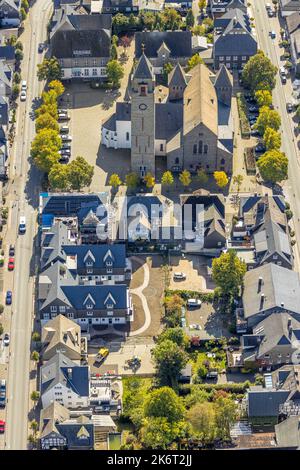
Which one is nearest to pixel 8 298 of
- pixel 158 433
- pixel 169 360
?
pixel 169 360

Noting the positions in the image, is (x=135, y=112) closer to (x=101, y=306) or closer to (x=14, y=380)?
(x=101, y=306)

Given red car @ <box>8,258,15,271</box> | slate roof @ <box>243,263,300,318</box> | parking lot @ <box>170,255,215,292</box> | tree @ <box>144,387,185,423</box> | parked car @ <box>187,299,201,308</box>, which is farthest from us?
red car @ <box>8,258,15,271</box>

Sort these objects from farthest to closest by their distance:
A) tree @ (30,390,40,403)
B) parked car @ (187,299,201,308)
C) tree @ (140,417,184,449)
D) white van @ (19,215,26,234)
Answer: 1. white van @ (19,215,26,234)
2. parked car @ (187,299,201,308)
3. tree @ (30,390,40,403)
4. tree @ (140,417,184,449)

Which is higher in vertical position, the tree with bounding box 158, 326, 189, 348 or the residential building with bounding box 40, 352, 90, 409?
the tree with bounding box 158, 326, 189, 348

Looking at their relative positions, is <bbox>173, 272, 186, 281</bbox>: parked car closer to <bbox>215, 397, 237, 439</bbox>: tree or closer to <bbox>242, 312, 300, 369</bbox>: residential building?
<bbox>242, 312, 300, 369</bbox>: residential building

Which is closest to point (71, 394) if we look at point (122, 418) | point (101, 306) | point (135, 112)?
point (122, 418)

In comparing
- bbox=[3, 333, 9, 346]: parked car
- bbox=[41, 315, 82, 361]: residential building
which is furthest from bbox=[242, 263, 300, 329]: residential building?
bbox=[3, 333, 9, 346]: parked car

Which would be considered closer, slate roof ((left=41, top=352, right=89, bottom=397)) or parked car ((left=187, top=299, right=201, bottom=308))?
slate roof ((left=41, top=352, right=89, bottom=397))

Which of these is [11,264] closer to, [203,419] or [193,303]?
[193,303]
